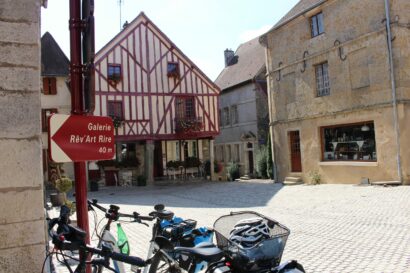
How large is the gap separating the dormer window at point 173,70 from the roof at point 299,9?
5.52 m

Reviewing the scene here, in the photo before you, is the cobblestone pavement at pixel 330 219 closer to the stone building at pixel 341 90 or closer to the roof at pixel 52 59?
the stone building at pixel 341 90

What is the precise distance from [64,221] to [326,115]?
14895 millimetres

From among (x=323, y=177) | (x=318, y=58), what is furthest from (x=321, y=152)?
(x=318, y=58)

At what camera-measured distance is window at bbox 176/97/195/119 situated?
21438 millimetres

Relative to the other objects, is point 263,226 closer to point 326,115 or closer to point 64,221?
point 64,221

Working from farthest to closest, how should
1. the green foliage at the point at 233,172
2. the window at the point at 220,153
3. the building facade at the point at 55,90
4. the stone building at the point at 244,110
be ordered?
the window at the point at 220,153 → the green foliage at the point at 233,172 → the stone building at the point at 244,110 → the building facade at the point at 55,90

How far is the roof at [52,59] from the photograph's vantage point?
863 inches

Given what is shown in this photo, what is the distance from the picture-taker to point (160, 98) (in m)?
20.8

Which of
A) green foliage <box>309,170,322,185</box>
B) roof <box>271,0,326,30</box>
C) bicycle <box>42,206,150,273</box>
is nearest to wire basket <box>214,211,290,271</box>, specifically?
bicycle <box>42,206,150,273</box>

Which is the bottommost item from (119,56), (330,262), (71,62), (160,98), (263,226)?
(330,262)

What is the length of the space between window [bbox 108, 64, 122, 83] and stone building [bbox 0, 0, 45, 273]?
17.3 metres

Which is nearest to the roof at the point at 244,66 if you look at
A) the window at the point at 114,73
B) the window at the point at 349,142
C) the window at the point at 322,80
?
the window at the point at 322,80

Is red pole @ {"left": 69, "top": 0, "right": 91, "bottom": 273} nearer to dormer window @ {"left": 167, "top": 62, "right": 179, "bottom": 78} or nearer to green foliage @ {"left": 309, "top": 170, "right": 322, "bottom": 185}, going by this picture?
green foliage @ {"left": 309, "top": 170, "right": 322, "bottom": 185}

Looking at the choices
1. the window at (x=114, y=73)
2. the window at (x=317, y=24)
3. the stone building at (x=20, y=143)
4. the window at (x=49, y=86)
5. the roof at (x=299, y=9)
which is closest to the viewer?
the stone building at (x=20, y=143)
